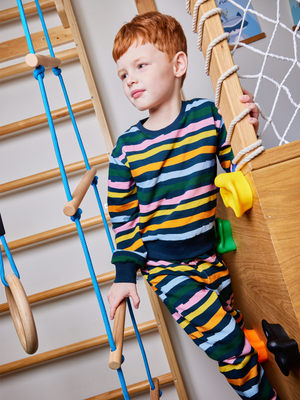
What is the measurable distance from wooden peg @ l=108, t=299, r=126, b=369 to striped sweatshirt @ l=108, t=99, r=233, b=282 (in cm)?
14

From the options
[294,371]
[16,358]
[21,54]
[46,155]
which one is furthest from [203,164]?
[16,358]

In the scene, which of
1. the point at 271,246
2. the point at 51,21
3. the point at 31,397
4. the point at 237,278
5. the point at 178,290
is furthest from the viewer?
the point at 51,21

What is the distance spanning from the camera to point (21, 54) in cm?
141

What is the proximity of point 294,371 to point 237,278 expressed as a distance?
0.98 ft

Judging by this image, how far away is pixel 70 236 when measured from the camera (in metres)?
1.43

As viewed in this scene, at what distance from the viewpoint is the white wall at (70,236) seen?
1391 millimetres

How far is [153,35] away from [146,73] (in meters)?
0.11

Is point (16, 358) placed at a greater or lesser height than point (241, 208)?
lesser

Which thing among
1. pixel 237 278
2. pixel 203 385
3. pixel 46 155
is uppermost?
pixel 46 155

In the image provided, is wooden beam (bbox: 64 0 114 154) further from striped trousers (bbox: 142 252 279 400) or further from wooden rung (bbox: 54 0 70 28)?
striped trousers (bbox: 142 252 279 400)

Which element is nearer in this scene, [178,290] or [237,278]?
[178,290]

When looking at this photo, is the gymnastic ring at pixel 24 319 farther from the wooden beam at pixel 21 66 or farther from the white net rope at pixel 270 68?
the white net rope at pixel 270 68

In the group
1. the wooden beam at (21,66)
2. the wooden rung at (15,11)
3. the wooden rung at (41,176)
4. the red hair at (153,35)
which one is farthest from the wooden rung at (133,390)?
the wooden rung at (15,11)

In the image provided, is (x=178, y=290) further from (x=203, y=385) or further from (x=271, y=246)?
(x=203, y=385)
